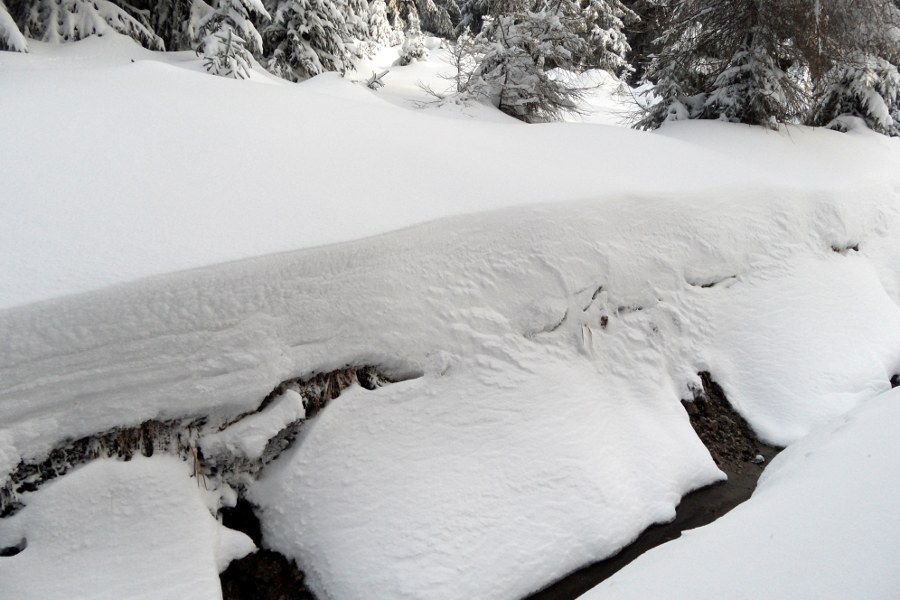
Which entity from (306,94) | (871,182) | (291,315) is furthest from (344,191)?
(871,182)

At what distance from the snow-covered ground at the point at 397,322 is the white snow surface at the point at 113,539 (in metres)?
0.02

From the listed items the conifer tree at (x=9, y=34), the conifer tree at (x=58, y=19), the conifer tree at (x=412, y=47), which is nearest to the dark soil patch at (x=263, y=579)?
the conifer tree at (x=9, y=34)

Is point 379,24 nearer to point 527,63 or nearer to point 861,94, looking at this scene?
point 527,63

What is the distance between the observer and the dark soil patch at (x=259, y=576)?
2.52 meters

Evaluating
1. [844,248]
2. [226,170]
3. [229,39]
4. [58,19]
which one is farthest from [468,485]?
[58,19]

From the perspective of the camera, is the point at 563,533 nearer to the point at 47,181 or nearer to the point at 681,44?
the point at 47,181

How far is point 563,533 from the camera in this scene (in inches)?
112

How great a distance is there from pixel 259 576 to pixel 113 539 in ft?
2.22

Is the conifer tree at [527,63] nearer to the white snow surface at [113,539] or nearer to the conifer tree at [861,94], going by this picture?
the conifer tree at [861,94]

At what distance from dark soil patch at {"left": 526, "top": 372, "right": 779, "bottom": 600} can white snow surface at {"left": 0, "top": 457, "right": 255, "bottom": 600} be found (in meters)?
1.61

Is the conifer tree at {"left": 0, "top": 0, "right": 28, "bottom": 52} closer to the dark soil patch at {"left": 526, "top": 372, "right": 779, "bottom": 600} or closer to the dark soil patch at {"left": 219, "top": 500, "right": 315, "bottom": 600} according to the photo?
the dark soil patch at {"left": 219, "top": 500, "right": 315, "bottom": 600}

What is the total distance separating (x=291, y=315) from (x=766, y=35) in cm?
739

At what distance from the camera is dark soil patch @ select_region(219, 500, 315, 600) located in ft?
8.25

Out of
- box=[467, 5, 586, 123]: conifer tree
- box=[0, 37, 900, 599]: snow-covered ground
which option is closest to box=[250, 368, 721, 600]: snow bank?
box=[0, 37, 900, 599]: snow-covered ground
